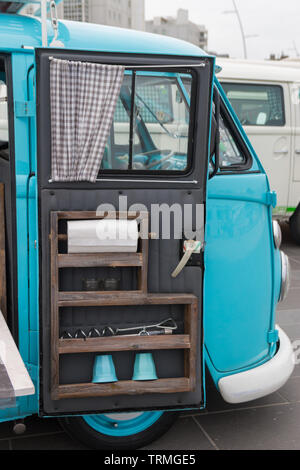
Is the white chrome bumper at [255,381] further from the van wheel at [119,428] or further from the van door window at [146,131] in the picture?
the van door window at [146,131]

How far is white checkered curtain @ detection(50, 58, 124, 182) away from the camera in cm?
258

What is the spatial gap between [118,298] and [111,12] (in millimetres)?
76705

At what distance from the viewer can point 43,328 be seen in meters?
2.76

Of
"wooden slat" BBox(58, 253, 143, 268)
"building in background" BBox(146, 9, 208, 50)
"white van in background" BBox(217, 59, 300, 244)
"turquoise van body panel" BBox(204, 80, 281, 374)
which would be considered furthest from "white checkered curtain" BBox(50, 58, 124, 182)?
"building in background" BBox(146, 9, 208, 50)

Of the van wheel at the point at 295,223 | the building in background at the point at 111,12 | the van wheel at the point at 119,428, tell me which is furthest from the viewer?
the building in background at the point at 111,12

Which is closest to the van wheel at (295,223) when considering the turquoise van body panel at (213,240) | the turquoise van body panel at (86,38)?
the turquoise van body panel at (213,240)

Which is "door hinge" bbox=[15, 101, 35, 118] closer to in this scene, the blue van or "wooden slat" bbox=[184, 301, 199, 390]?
the blue van

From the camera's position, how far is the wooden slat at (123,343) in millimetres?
2777

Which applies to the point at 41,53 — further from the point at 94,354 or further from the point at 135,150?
the point at 94,354

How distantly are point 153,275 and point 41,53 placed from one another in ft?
3.92

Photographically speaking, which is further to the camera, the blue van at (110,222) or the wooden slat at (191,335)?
the wooden slat at (191,335)

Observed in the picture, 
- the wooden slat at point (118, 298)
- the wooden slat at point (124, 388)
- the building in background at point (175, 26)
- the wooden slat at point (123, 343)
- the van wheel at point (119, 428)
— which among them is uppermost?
the building in background at point (175, 26)

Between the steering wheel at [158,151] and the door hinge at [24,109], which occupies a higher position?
the door hinge at [24,109]

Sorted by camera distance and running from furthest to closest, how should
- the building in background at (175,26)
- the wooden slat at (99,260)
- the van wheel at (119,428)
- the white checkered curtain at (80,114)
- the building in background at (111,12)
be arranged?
the building in background at (175,26) < the building in background at (111,12) < the van wheel at (119,428) < the wooden slat at (99,260) < the white checkered curtain at (80,114)
